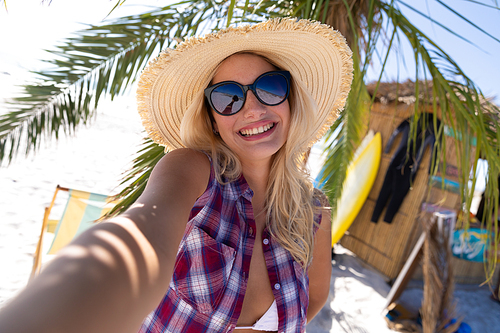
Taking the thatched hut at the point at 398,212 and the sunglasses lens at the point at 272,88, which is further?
the thatched hut at the point at 398,212

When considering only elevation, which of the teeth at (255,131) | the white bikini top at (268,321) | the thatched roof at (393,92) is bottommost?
the white bikini top at (268,321)

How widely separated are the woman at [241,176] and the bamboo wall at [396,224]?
390 cm

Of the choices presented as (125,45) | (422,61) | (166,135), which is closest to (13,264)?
(125,45)

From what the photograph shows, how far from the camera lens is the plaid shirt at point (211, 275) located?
1.09m

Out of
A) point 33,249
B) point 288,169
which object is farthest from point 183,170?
point 33,249

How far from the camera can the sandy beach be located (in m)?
3.69

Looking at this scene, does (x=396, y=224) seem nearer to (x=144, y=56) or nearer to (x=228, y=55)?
(x=144, y=56)

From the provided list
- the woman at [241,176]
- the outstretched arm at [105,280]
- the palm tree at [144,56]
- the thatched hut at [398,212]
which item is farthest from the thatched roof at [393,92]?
the outstretched arm at [105,280]

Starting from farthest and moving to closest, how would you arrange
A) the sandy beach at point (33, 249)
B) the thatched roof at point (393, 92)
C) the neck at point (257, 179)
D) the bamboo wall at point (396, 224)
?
the bamboo wall at point (396, 224), the thatched roof at point (393, 92), the sandy beach at point (33, 249), the neck at point (257, 179)

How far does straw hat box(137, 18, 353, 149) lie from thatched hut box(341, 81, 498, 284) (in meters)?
3.72

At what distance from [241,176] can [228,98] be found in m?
0.35

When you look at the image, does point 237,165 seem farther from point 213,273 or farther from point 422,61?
point 422,61

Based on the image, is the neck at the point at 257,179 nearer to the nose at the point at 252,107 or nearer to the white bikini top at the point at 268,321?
the nose at the point at 252,107

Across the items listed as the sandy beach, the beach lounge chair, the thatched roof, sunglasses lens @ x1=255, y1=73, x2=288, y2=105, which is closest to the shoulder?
sunglasses lens @ x1=255, y1=73, x2=288, y2=105
